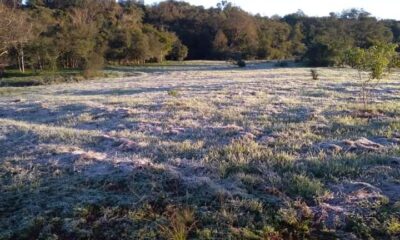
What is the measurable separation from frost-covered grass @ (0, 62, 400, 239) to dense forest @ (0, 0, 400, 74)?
46077mm

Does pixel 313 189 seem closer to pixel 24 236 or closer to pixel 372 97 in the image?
pixel 24 236

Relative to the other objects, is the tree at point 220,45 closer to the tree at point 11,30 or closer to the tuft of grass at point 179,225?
the tree at point 11,30

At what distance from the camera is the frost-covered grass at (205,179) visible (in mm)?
7930

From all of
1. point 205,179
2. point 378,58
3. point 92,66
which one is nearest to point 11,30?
point 92,66

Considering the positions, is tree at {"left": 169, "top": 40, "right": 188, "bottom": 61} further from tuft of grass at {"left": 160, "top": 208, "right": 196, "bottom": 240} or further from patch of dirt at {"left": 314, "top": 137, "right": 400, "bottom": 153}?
tuft of grass at {"left": 160, "top": 208, "right": 196, "bottom": 240}

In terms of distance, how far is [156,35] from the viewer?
9106cm

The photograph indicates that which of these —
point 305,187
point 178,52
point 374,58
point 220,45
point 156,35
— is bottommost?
point 305,187

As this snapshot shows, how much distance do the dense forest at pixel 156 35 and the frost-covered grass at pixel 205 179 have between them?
4608 centimetres

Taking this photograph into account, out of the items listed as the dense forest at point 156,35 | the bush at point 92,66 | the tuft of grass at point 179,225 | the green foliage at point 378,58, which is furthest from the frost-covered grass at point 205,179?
the dense forest at point 156,35

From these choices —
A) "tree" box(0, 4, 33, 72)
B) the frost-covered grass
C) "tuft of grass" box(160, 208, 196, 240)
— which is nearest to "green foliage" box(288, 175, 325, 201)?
the frost-covered grass

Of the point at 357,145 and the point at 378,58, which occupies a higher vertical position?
the point at 378,58

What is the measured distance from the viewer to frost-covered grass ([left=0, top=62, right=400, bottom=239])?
793 centimetres

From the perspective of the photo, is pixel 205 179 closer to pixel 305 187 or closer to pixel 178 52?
pixel 305 187

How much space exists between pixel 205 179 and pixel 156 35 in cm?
8385
